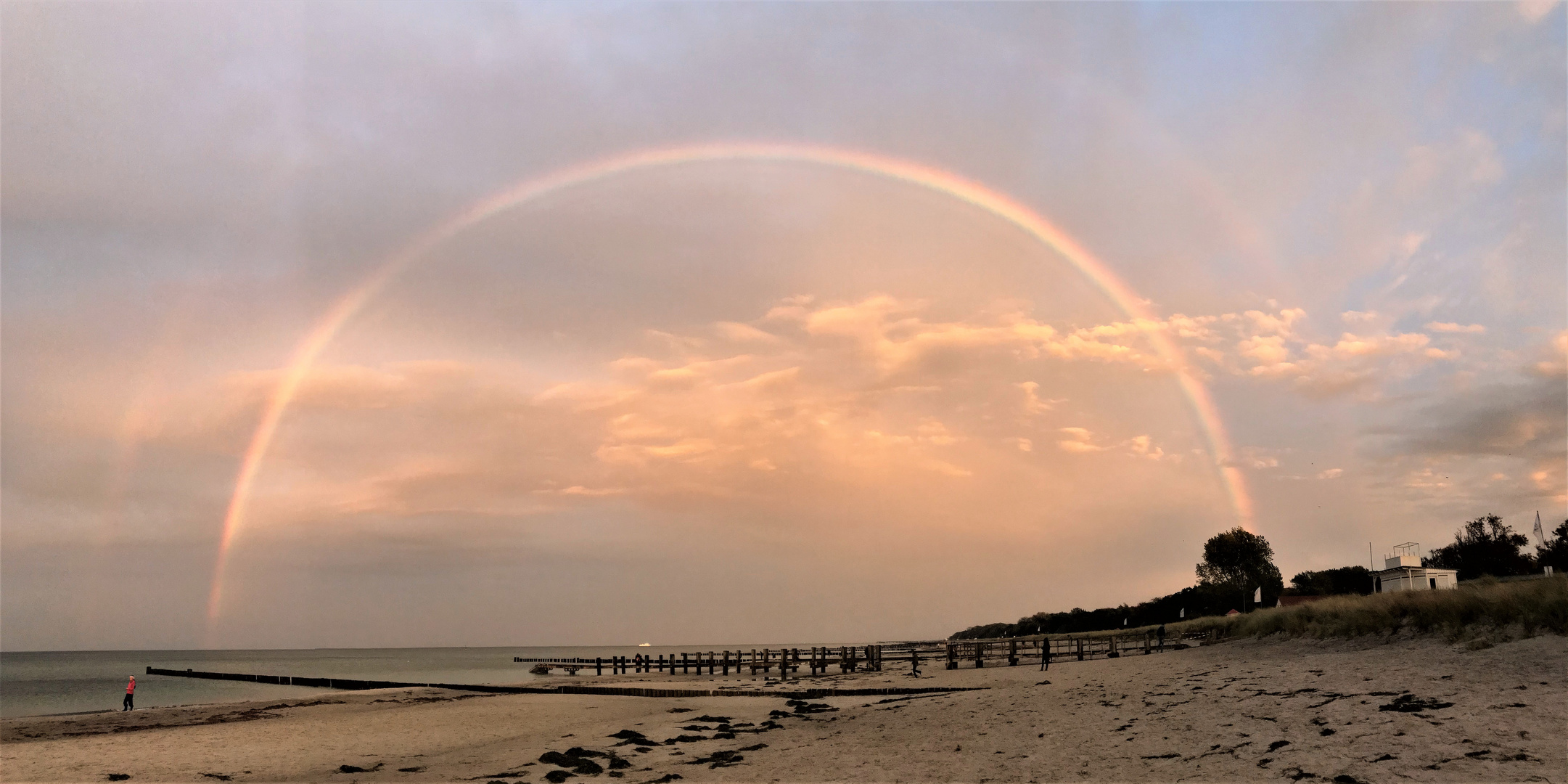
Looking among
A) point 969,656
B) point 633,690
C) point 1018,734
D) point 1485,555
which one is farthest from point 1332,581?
point 1018,734

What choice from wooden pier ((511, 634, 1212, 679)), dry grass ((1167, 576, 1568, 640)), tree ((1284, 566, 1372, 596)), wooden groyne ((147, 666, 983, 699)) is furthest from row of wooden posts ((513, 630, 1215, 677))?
tree ((1284, 566, 1372, 596))

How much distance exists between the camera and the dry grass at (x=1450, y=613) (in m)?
17.0

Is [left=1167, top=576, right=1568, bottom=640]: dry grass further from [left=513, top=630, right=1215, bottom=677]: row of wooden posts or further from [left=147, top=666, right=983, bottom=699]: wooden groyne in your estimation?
[left=513, top=630, right=1215, bottom=677]: row of wooden posts

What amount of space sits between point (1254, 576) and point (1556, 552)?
42.5 m

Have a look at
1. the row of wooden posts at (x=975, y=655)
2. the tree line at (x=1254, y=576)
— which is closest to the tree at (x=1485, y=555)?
the tree line at (x=1254, y=576)

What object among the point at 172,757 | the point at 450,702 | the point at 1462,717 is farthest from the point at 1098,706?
the point at 450,702

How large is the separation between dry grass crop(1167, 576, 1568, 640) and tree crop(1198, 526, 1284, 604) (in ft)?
306

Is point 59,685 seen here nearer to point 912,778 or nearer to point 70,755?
point 70,755

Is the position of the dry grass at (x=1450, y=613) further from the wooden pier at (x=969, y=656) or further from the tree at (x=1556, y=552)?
the tree at (x=1556, y=552)

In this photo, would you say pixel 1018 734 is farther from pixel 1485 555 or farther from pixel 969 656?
pixel 1485 555

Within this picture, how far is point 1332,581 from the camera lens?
310ft

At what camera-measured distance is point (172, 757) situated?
24469mm

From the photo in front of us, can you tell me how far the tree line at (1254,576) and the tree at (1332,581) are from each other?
0.13 meters

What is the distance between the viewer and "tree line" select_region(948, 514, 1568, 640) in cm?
7875
